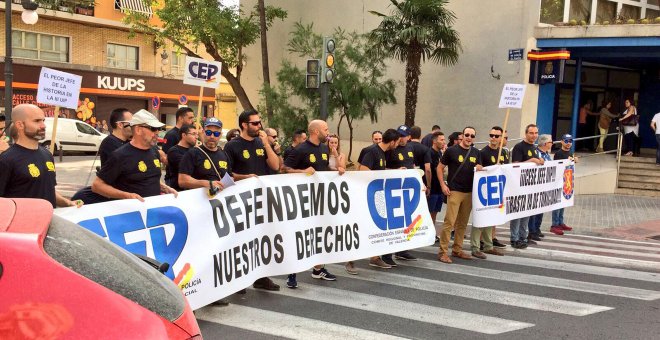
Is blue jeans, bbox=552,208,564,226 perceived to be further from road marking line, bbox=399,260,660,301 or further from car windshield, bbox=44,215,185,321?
car windshield, bbox=44,215,185,321

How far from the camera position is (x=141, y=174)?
6.09 metres

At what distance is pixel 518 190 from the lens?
1045 centimetres

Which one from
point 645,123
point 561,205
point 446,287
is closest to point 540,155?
point 561,205

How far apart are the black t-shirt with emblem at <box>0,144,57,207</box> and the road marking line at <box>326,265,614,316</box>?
13.2 feet

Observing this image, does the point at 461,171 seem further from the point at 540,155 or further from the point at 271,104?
the point at 271,104

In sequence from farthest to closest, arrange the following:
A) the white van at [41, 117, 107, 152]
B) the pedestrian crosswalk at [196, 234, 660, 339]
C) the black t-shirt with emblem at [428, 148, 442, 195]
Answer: the white van at [41, 117, 107, 152] < the black t-shirt with emblem at [428, 148, 442, 195] < the pedestrian crosswalk at [196, 234, 660, 339]

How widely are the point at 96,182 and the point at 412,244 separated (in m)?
4.57

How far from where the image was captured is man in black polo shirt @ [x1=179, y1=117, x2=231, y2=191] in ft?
22.4

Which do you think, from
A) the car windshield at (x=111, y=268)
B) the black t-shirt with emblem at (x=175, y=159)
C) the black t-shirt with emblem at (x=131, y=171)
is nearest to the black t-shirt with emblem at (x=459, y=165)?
the black t-shirt with emblem at (x=175, y=159)

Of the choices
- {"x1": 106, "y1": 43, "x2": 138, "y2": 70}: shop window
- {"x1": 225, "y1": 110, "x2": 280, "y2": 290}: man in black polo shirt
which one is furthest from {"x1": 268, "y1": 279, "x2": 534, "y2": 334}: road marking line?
{"x1": 106, "y1": 43, "x2": 138, "y2": 70}: shop window

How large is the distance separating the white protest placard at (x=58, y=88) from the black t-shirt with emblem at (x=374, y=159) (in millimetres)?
3787

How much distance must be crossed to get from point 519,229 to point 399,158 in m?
2.83

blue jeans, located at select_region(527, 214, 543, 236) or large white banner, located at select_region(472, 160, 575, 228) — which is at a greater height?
large white banner, located at select_region(472, 160, 575, 228)

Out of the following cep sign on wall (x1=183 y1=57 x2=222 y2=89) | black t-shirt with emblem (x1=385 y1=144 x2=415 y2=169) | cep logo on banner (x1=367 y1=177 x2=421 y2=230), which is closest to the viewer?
cep logo on banner (x1=367 y1=177 x2=421 y2=230)
